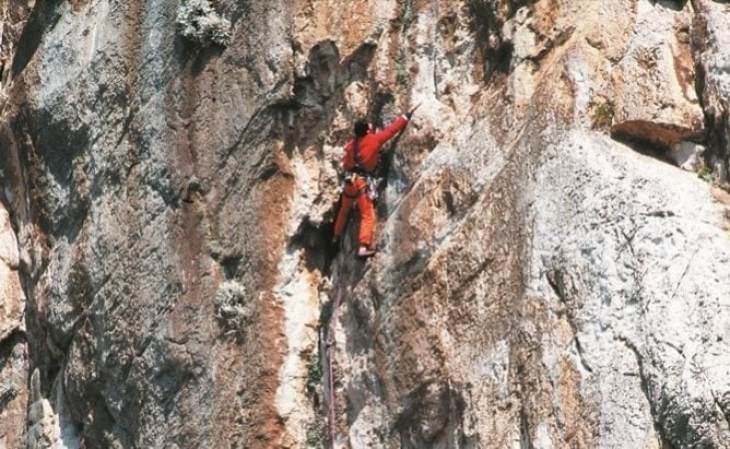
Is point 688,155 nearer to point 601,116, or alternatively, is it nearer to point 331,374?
point 601,116

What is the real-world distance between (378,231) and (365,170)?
686 millimetres

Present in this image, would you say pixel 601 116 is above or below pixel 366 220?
below

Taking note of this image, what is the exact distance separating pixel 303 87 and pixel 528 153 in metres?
3.97

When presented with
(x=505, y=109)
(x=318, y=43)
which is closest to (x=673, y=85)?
(x=505, y=109)

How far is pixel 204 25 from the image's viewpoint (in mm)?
22938

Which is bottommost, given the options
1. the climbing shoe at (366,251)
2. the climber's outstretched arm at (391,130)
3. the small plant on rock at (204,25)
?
the climbing shoe at (366,251)

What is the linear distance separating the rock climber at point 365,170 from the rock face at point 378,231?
18 centimetres

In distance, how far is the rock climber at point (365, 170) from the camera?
20.9 metres

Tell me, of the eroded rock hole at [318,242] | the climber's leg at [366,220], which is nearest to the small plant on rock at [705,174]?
the climber's leg at [366,220]

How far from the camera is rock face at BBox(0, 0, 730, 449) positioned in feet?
58.2

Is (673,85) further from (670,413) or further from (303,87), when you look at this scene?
(303,87)

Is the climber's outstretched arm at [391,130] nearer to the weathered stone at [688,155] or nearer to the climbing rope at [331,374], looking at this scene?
the climbing rope at [331,374]

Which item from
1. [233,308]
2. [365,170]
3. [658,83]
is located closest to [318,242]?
[233,308]

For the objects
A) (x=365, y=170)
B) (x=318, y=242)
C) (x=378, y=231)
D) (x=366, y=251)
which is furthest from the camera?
(x=318, y=242)
